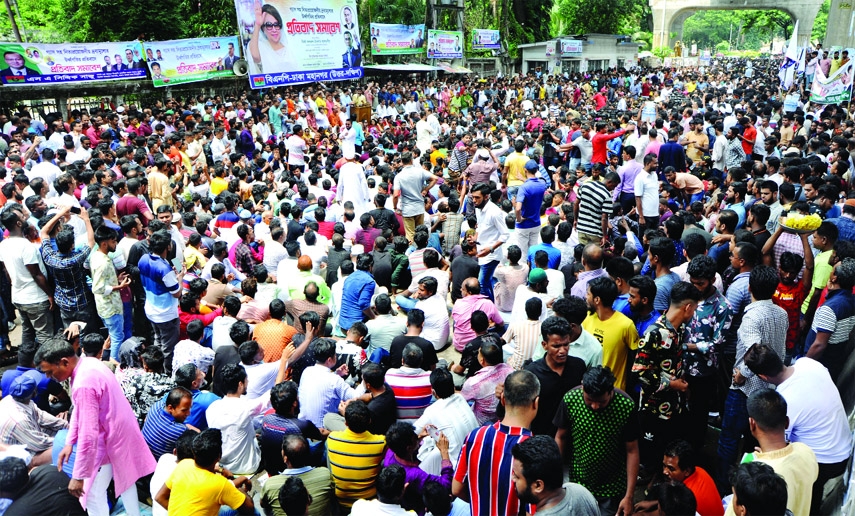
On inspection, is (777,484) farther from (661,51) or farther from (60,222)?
(661,51)

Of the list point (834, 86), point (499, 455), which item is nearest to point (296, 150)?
point (834, 86)

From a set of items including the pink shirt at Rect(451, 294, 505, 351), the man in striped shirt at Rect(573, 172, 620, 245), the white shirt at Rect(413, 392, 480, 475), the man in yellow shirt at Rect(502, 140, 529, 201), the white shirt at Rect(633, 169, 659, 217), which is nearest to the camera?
the white shirt at Rect(413, 392, 480, 475)

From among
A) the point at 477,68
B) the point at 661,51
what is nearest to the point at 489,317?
the point at 477,68

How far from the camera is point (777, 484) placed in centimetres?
248

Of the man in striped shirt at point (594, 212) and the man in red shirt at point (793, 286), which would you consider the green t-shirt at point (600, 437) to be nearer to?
the man in red shirt at point (793, 286)

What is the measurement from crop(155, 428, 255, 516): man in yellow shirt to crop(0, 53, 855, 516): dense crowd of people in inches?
0.5

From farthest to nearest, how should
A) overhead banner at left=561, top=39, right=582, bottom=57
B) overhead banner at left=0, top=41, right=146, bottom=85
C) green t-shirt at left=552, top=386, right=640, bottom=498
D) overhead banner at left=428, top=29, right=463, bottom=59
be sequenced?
1. overhead banner at left=561, top=39, right=582, bottom=57
2. overhead banner at left=428, top=29, right=463, bottom=59
3. overhead banner at left=0, top=41, right=146, bottom=85
4. green t-shirt at left=552, top=386, right=640, bottom=498

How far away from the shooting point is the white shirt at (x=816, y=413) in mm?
3350

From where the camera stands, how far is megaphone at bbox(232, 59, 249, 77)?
17.7 m

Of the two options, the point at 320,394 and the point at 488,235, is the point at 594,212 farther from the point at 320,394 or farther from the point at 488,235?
the point at 320,394

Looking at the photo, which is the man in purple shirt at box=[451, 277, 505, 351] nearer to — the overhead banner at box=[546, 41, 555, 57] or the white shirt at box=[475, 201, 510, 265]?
the white shirt at box=[475, 201, 510, 265]

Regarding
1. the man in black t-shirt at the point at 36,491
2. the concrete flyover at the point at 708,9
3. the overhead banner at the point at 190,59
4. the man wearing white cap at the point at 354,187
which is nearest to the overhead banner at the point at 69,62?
the overhead banner at the point at 190,59

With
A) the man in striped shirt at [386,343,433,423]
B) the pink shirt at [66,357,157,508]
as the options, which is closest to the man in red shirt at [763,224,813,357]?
the man in striped shirt at [386,343,433,423]

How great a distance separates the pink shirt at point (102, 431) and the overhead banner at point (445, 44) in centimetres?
2341
